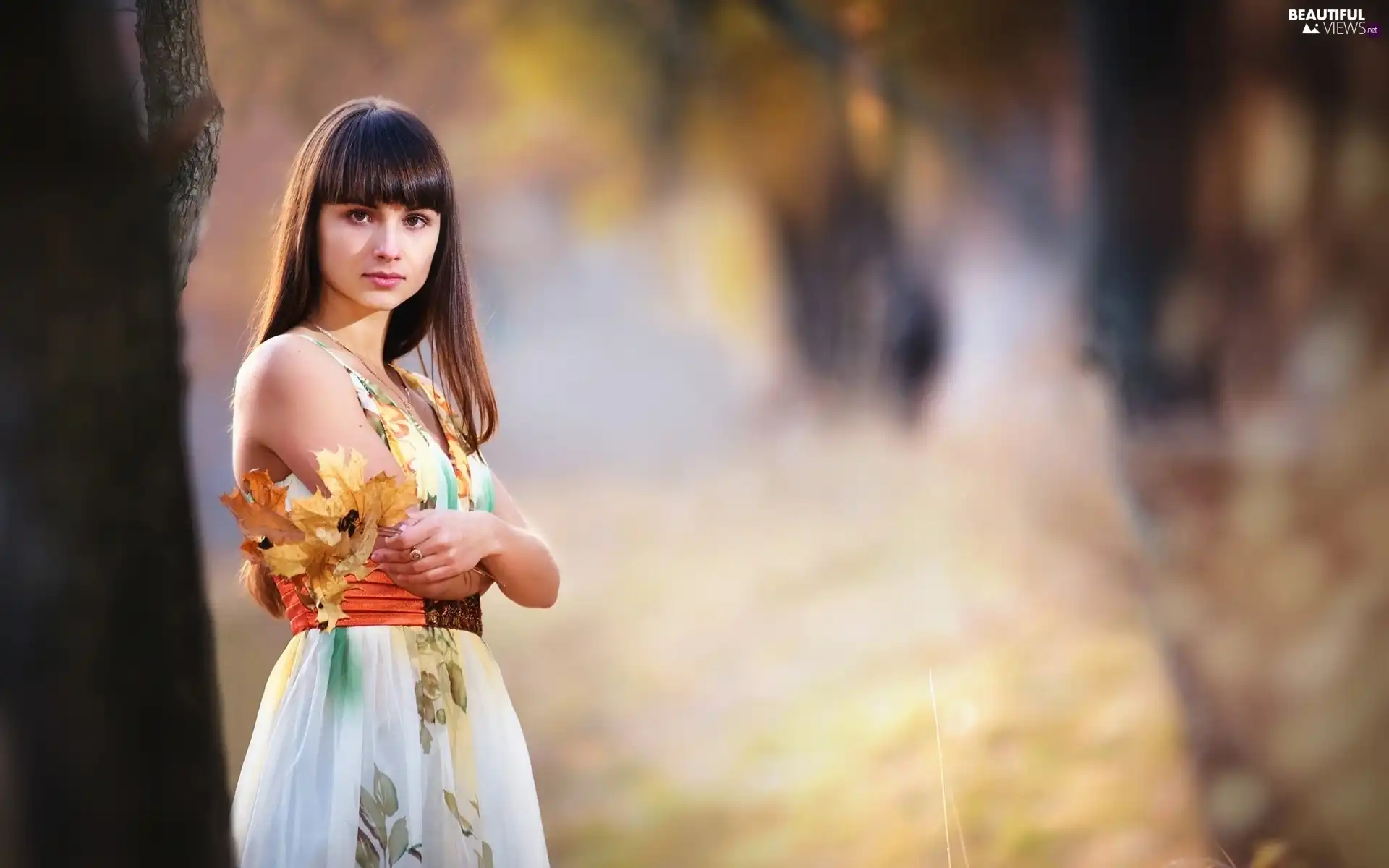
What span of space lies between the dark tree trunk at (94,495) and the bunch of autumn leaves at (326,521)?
0.67ft

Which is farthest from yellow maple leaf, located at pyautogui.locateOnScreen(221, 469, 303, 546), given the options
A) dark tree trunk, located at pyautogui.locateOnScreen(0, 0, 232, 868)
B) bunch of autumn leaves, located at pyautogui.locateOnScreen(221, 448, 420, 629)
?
dark tree trunk, located at pyautogui.locateOnScreen(0, 0, 232, 868)

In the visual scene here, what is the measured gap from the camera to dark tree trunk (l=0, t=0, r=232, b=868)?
111cm

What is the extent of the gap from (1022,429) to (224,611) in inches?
58.3

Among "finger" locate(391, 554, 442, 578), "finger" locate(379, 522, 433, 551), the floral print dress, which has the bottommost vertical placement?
the floral print dress

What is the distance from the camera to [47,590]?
3.70 feet

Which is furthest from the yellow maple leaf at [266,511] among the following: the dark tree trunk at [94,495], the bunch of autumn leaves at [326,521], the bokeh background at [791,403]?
the bokeh background at [791,403]

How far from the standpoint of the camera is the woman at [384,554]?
4.62 feet

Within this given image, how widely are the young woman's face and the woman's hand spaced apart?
266 mm

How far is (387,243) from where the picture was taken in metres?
1.56

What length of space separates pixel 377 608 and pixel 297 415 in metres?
0.21

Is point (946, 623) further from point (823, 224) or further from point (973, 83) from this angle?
point (973, 83)

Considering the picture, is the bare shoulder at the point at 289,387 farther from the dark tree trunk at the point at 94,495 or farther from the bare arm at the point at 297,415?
the dark tree trunk at the point at 94,495

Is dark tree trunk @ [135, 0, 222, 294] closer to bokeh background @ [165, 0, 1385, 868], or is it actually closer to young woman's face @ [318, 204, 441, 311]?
young woman's face @ [318, 204, 441, 311]

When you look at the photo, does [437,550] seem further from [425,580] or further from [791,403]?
[791,403]
